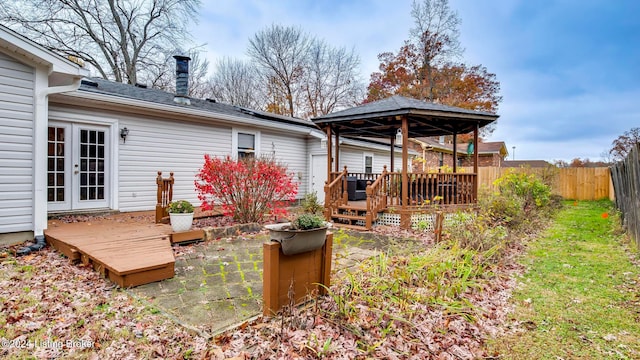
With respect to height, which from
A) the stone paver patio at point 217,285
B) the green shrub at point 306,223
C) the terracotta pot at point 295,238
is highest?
the green shrub at point 306,223

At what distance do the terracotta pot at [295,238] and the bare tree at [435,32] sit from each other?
67.4 feet

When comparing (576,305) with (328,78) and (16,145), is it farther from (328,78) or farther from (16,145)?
(328,78)

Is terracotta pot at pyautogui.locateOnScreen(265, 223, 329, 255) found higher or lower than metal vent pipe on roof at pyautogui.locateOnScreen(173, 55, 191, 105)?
lower

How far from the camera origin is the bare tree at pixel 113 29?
13977mm

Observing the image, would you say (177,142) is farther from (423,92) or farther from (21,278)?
(423,92)

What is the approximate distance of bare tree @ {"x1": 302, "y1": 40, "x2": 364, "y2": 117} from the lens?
2192cm

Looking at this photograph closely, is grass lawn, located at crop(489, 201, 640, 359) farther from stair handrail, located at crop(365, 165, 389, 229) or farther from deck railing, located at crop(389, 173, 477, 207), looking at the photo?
stair handrail, located at crop(365, 165, 389, 229)

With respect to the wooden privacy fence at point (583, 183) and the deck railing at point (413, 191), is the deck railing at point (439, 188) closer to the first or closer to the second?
the deck railing at point (413, 191)

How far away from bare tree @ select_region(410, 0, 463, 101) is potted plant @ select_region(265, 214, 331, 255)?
2049 cm

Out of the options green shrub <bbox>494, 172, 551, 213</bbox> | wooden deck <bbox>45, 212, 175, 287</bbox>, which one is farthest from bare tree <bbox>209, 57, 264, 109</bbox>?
wooden deck <bbox>45, 212, 175, 287</bbox>

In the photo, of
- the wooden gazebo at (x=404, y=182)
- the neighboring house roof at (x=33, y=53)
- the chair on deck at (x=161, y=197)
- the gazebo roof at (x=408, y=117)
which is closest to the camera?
the neighboring house roof at (x=33, y=53)

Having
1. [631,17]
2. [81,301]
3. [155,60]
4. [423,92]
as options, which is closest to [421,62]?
[423,92]

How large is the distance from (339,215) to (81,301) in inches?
218

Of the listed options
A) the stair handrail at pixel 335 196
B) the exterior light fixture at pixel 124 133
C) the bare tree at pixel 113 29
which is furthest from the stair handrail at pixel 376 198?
the bare tree at pixel 113 29
